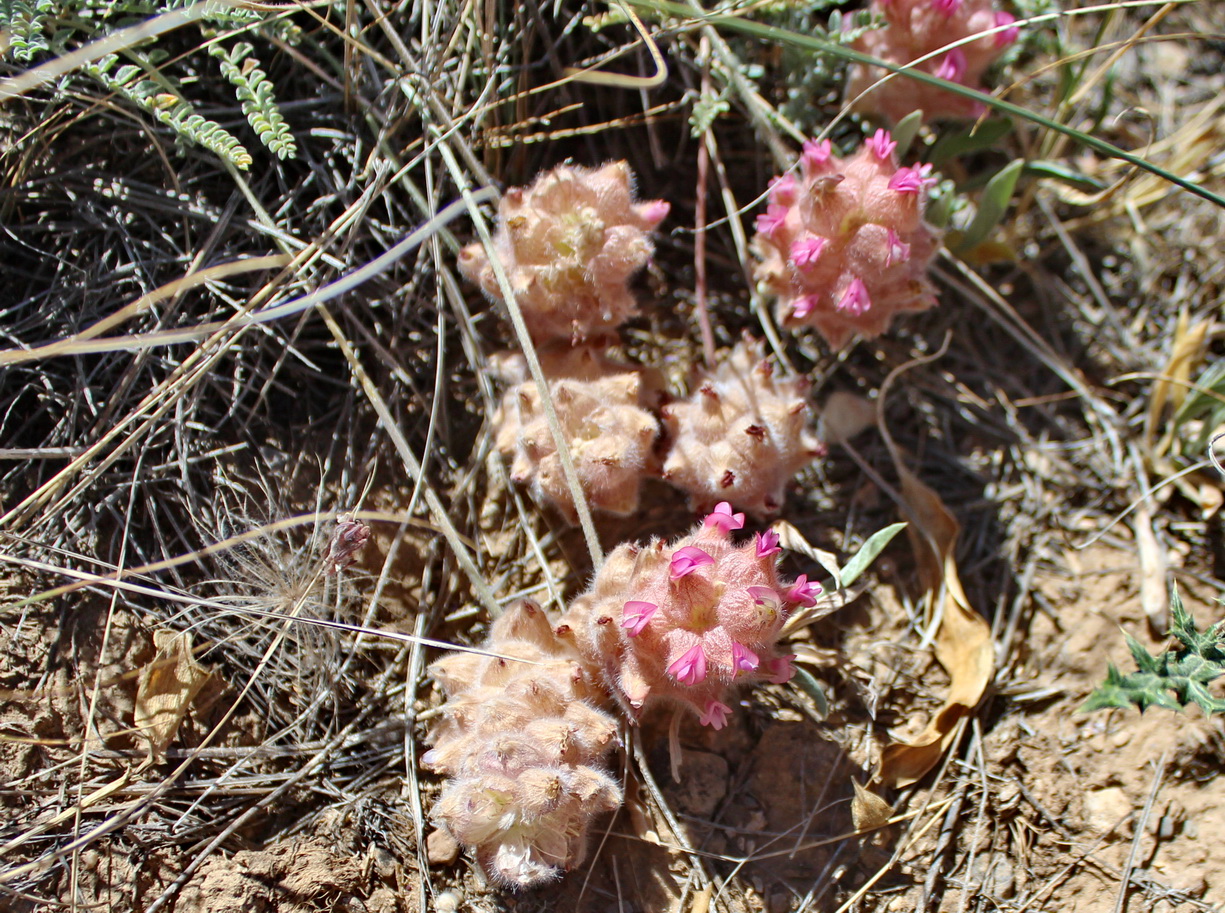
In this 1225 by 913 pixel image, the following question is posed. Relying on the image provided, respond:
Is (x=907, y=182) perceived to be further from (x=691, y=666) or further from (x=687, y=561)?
(x=691, y=666)

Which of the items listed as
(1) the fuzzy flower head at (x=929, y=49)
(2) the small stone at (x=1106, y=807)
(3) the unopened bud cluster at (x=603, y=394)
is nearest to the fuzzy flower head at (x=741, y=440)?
(3) the unopened bud cluster at (x=603, y=394)

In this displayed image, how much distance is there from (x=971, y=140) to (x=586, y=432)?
155cm

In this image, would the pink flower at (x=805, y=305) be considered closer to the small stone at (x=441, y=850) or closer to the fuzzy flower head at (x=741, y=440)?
the fuzzy flower head at (x=741, y=440)

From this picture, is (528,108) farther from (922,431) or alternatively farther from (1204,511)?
(1204,511)

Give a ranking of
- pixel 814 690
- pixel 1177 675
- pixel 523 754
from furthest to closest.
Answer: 1. pixel 814 690
2. pixel 1177 675
3. pixel 523 754

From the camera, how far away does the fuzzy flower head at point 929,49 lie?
89.9 inches

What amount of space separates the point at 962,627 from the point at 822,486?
538mm

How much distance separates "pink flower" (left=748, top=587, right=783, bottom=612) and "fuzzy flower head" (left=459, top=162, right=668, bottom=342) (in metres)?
0.80

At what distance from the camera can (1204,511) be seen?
248cm

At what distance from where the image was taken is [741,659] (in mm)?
1750

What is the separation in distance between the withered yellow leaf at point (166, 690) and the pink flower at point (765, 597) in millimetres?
1338

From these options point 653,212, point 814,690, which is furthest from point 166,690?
point 653,212

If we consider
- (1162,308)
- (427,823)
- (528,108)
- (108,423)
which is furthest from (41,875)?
(1162,308)

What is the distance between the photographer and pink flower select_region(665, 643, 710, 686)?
1717mm
